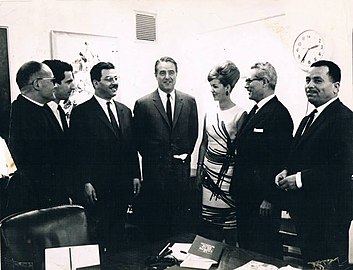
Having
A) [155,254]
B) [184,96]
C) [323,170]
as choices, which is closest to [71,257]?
[155,254]

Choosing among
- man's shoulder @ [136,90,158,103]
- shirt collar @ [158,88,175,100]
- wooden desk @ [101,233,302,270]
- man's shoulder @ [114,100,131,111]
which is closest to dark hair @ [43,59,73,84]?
man's shoulder @ [114,100,131,111]

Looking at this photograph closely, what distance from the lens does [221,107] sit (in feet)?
9.74

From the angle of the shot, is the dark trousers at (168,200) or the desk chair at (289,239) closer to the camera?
the desk chair at (289,239)

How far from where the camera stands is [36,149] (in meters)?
2.74

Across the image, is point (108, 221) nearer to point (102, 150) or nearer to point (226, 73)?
point (102, 150)

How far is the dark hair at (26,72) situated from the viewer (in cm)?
267

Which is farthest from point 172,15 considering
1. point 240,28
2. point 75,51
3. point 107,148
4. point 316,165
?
point 316,165

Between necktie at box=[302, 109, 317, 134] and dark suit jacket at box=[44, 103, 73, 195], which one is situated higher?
necktie at box=[302, 109, 317, 134]

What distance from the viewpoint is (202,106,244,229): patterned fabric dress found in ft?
9.64

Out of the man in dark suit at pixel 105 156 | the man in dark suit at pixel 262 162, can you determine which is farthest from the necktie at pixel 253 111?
the man in dark suit at pixel 105 156

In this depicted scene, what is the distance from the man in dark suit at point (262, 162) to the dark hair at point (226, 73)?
3.7 inches

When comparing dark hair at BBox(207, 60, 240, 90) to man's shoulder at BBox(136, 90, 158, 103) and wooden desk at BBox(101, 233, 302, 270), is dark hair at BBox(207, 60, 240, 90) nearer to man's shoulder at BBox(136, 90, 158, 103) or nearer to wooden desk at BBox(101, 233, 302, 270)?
man's shoulder at BBox(136, 90, 158, 103)

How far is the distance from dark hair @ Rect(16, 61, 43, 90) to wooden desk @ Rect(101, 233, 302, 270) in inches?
44.9

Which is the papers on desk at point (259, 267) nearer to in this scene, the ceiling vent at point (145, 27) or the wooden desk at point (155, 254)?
the wooden desk at point (155, 254)
